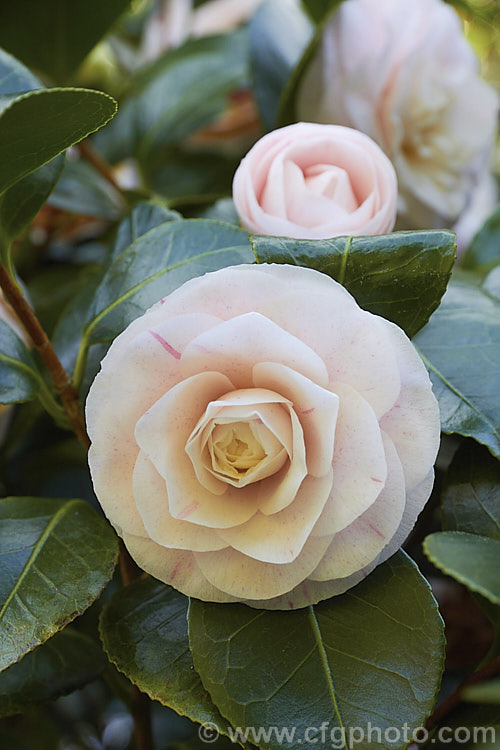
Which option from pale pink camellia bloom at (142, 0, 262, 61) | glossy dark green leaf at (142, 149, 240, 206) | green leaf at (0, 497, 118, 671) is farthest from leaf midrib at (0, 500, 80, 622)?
pale pink camellia bloom at (142, 0, 262, 61)

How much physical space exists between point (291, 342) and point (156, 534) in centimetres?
12

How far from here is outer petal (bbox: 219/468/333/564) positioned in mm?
368

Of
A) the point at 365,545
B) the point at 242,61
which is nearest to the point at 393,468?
the point at 365,545

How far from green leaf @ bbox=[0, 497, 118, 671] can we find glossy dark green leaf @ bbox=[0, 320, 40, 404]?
0.07 m

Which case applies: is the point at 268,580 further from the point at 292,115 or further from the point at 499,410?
the point at 292,115

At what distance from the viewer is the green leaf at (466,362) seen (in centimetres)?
43

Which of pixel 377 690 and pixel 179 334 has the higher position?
pixel 179 334

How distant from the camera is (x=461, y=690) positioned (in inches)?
18.6

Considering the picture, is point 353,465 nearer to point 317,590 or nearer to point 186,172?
point 317,590

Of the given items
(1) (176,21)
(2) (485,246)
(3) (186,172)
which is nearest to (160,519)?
(2) (485,246)

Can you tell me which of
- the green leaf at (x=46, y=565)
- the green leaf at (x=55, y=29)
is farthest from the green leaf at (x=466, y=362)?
the green leaf at (x=55, y=29)

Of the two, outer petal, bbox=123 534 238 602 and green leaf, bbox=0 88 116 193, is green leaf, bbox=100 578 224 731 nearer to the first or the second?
outer petal, bbox=123 534 238 602

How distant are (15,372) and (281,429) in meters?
0.21

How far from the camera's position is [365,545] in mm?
380
